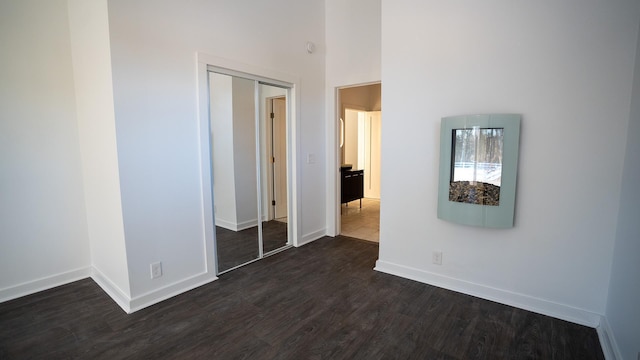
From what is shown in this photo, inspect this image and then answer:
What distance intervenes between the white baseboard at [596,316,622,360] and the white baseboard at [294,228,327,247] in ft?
9.73

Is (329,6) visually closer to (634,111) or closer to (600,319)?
(634,111)

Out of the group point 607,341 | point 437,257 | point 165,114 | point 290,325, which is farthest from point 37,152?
point 607,341

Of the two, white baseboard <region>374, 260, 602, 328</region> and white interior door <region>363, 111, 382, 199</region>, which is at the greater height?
white interior door <region>363, 111, 382, 199</region>

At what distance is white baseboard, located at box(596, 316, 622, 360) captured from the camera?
→ 1877mm

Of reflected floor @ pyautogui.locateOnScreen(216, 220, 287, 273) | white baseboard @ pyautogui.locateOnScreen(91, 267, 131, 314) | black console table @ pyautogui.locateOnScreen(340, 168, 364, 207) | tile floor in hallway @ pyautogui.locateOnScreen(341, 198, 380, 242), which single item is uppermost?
black console table @ pyautogui.locateOnScreen(340, 168, 364, 207)

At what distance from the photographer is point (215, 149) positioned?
10.1ft

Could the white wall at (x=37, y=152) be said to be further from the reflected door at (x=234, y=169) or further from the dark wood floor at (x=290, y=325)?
the reflected door at (x=234, y=169)

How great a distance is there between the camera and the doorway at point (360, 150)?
595 centimetres

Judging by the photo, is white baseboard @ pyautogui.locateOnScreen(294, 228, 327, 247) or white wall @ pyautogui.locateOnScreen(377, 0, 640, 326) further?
white baseboard @ pyautogui.locateOnScreen(294, 228, 327, 247)

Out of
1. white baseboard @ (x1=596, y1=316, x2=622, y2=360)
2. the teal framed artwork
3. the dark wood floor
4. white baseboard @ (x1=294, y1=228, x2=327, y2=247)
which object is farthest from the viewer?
white baseboard @ (x1=294, y1=228, x2=327, y2=247)

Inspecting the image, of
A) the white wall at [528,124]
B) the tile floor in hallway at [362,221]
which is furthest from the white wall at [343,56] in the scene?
the white wall at [528,124]

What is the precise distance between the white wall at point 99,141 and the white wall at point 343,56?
2644 mm

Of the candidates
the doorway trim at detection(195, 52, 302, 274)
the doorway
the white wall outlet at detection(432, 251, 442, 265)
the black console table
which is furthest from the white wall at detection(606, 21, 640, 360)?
the black console table

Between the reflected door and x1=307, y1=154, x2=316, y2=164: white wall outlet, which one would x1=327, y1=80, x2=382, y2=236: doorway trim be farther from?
the reflected door
